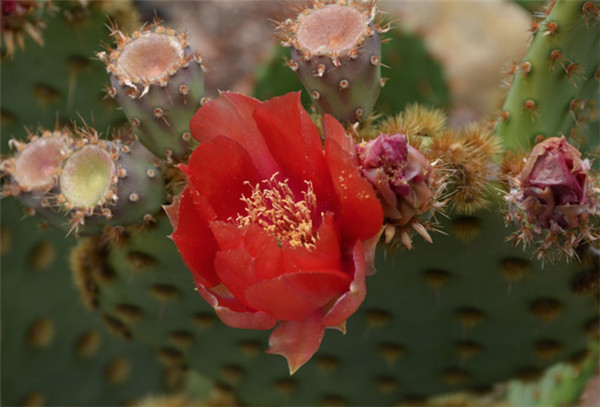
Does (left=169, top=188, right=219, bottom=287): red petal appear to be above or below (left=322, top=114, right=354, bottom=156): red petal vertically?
below

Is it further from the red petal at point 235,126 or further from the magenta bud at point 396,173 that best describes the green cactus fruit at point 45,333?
the magenta bud at point 396,173

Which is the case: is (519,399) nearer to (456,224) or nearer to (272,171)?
(456,224)

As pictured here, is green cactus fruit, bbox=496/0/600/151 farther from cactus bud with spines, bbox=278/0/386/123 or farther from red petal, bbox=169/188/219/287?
red petal, bbox=169/188/219/287

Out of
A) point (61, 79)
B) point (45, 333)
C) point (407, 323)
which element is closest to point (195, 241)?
point (407, 323)

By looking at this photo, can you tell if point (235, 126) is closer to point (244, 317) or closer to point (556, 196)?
point (244, 317)

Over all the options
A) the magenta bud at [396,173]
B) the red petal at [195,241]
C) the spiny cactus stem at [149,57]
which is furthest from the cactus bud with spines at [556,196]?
the spiny cactus stem at [149,57]

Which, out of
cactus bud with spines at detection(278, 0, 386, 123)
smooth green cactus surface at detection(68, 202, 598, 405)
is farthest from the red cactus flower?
smooth green cactus surface at detection(68, 202, 598, 405)

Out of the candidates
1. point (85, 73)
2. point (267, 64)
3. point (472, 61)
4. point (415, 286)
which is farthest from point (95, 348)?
point (472, 61)
